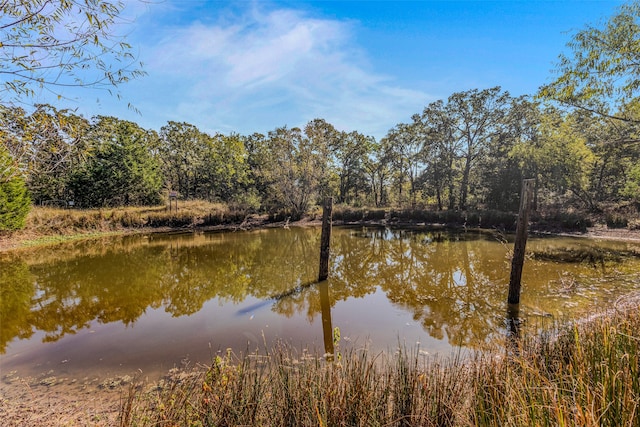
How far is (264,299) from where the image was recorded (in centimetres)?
730

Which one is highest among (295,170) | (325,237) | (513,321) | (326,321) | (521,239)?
(295,170)

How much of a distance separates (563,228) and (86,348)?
2129cm

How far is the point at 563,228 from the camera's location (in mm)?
17141

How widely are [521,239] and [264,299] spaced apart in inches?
221

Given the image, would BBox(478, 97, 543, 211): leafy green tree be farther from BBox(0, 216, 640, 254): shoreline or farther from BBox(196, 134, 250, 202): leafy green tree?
BBox(196, 134, 250, 202): leafy green tree

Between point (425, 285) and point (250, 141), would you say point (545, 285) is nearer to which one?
point (425, 285)

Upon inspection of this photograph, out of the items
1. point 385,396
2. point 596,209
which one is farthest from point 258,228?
point 596,209

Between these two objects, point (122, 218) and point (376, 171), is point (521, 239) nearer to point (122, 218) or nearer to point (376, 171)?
point (122, 218)

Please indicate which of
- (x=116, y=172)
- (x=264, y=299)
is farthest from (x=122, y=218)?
(x=264, y=299)

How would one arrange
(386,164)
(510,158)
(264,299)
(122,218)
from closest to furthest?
(264,299) → (122,218) → (510,158) → (386,164)

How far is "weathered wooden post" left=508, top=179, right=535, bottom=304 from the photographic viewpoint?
5.78 metres

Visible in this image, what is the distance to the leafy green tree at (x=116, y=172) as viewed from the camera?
1037 inches

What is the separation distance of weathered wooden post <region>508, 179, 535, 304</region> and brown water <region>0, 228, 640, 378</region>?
0.39 metres

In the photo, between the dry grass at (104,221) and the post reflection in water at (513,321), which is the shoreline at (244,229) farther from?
the post reflection in water at (513,321)
